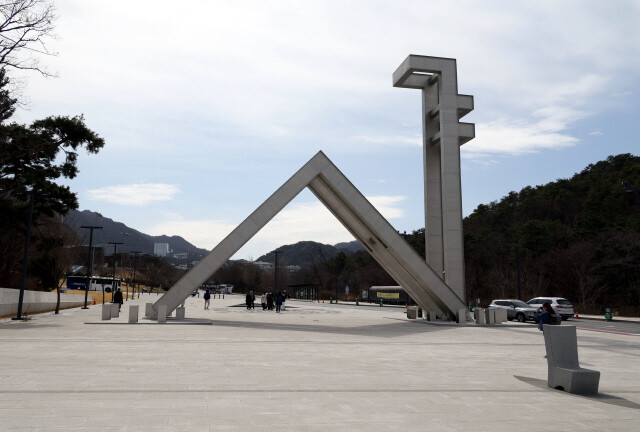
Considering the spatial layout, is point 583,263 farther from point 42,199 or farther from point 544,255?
point 42,199

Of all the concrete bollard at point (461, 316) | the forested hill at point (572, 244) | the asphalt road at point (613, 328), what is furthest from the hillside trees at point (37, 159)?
the forested hill at point (572, 244)

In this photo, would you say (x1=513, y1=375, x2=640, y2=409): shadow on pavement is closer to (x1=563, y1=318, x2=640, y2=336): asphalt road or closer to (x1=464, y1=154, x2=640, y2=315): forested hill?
(x1=563, y1=318, x2=640, y2=336): asphalt road

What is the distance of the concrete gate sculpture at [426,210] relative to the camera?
79.4ft

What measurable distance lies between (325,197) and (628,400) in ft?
69.0

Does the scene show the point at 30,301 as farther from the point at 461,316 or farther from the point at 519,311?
the point at 519,311

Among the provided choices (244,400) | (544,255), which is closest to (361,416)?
(244,400)

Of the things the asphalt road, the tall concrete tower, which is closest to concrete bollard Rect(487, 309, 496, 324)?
the tall concrete tower

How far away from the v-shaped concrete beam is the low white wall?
332 inches

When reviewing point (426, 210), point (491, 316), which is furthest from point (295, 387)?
point (426, 210)

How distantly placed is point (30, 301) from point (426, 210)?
25225 millimetres

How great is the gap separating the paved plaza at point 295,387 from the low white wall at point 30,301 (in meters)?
13.1

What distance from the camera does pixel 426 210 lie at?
30.0 m

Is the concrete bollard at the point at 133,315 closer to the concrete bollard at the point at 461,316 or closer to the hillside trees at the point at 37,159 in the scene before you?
the hillside trees at the point at 37,159

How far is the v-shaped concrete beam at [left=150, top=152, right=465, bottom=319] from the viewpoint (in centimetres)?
2366
